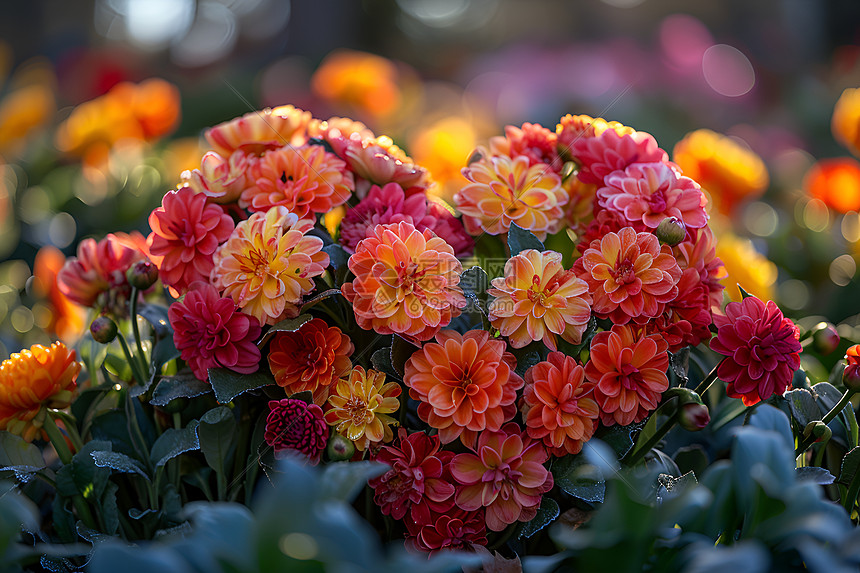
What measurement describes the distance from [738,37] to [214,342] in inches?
330

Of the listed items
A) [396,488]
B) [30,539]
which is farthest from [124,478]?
[396,488]

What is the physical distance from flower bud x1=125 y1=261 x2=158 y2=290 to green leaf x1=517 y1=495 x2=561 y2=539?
633mm

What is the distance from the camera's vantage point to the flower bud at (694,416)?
757 millimetres

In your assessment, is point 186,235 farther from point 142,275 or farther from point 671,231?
point 671,231

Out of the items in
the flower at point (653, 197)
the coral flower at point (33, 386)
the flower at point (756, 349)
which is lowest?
the coral flower at point (33, 386)

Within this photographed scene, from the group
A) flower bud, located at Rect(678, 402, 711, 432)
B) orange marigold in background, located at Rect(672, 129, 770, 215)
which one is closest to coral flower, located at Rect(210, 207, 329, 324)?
flower bud, located at Rect(678, 402, 711, 432)

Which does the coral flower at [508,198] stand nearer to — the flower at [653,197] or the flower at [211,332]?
the flower at [653,197]

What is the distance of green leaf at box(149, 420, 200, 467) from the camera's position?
0.84m

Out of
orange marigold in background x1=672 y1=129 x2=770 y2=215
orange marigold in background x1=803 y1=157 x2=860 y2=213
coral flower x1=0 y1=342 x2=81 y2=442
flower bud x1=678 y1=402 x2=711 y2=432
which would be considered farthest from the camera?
orange marigold in background x1=803 y1=157 x2=860 y2=213

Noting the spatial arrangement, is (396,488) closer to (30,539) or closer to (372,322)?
(372,322)

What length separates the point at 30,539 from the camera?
892 millimetres

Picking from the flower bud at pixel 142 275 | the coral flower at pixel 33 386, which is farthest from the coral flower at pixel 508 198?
the coral flower at pixel 33 386

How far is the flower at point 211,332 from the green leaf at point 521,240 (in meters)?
0.37

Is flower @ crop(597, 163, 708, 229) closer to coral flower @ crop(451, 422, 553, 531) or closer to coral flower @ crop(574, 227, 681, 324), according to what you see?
coral flower @ crop(574, 227, 681, 324)
